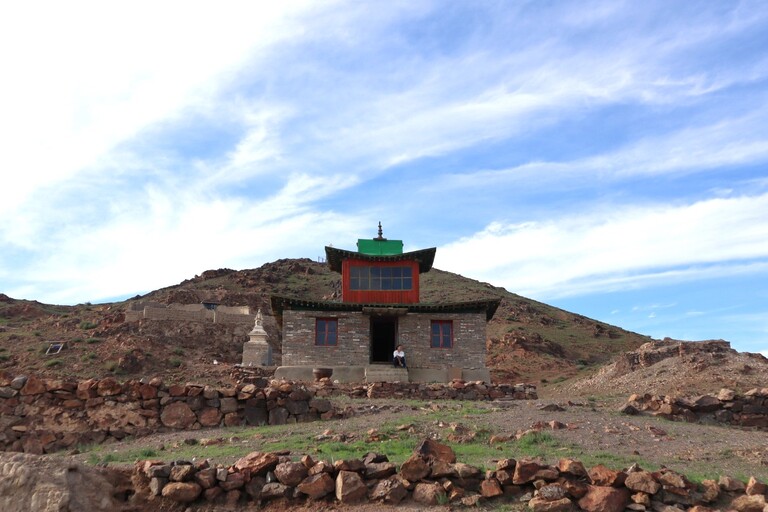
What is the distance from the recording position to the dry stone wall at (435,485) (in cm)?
909

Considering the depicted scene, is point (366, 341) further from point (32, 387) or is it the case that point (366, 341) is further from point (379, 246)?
point (32, 387)

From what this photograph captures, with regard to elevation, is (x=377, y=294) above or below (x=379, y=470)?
above

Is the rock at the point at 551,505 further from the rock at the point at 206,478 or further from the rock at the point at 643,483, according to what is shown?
the rock at the point at 206,478

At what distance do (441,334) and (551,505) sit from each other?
70.3 ft

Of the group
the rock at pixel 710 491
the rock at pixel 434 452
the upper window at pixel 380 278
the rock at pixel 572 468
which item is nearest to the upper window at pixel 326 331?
the upper window at pixel 380 278

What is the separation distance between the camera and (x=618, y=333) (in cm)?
7050

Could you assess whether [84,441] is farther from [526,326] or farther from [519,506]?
[526,326]

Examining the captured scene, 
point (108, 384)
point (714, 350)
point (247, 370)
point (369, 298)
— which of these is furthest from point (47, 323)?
point (714, 350)

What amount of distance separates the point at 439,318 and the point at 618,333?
153ft

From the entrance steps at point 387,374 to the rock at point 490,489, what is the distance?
18596 millimetres

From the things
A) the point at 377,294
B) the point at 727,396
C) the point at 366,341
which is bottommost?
the point at 727,396


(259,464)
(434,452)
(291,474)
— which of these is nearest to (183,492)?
(259,464)

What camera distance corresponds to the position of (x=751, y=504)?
29.2 ft

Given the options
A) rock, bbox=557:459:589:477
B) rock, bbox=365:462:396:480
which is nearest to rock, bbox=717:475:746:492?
rock, bbox=557:459:589:477
